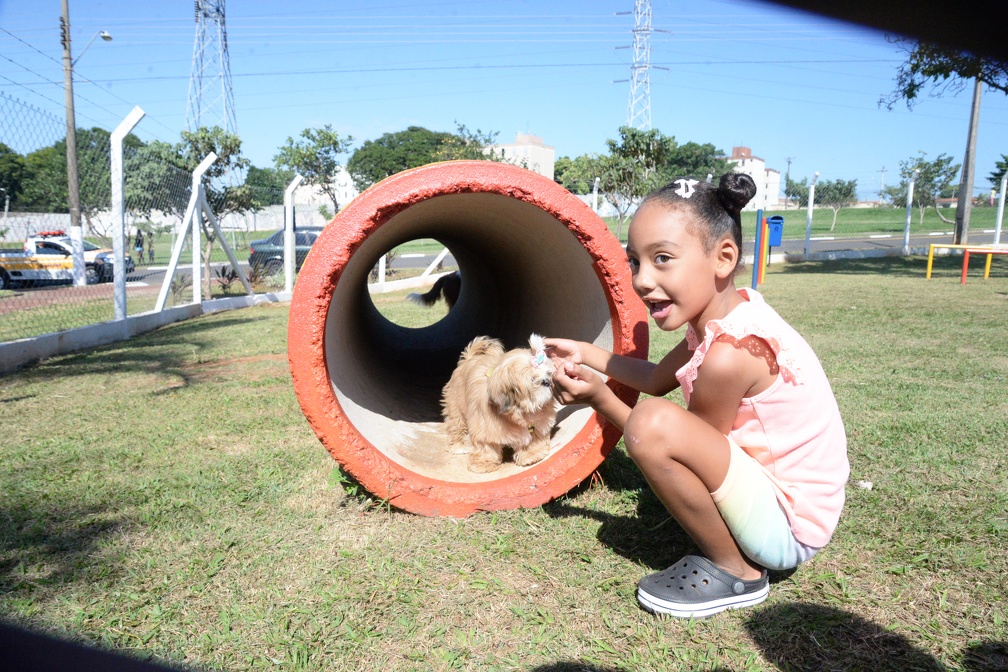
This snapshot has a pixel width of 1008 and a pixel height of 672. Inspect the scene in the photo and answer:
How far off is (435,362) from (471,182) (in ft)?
12.3

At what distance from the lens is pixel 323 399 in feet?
9.52

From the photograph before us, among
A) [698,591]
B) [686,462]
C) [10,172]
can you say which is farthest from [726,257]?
[10,172]

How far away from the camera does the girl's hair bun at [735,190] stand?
2.30 metres

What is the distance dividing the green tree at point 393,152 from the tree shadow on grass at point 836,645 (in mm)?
58961

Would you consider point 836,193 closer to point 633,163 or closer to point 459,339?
point 633,163

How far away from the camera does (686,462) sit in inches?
87.0

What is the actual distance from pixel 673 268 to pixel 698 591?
1.06 metres

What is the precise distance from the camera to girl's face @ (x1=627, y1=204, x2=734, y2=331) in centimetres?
231

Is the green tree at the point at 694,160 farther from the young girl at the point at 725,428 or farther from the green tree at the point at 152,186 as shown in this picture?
the young girl at the point at 725,428

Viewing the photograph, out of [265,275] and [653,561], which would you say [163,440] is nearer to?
[653,561]

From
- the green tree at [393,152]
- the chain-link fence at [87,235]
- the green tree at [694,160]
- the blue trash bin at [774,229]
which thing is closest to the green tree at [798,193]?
the blue trash bin at [774,229]

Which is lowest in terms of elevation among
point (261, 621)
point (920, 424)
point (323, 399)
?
point (261, 621)

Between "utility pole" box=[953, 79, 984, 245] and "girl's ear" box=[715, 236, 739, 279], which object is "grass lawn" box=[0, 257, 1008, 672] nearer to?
"girl's ear" box=[715, 236, 739, 279]

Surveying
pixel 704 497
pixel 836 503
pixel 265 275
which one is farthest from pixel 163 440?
pixel 265 275
